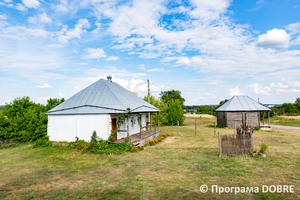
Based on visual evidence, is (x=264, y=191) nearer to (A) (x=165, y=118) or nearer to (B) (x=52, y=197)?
(B) (x=52, y=197)

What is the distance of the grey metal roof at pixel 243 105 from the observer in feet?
83.9

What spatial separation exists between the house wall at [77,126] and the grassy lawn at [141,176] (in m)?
2.52

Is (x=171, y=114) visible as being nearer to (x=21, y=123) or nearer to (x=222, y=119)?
(x=222, y=119)

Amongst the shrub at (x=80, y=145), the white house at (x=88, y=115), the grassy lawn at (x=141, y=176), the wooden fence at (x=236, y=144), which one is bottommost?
the grassy lawn at (x=141, y=176)

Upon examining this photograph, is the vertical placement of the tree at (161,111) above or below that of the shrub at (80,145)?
above

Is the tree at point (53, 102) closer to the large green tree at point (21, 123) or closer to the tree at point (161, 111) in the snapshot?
the large green tree at point (21, 123)

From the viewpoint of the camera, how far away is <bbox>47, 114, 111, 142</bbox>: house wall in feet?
43.3

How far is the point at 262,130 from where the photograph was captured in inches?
949

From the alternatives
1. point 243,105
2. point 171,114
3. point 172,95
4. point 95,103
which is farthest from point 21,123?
point 172,95

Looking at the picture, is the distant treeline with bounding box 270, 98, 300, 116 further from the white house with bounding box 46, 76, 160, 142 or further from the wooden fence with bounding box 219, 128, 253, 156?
the white house with bounding box 46, 76, 160, 142

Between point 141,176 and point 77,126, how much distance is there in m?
8.34

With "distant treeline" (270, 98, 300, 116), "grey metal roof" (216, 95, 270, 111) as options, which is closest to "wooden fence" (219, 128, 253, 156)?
"grey metal roof" (216, 95, 270, 111)

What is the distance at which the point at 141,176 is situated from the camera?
7582 millimetres

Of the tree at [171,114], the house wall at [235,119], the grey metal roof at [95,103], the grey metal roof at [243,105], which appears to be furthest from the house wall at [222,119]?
the grey metal roof at [95,103]
